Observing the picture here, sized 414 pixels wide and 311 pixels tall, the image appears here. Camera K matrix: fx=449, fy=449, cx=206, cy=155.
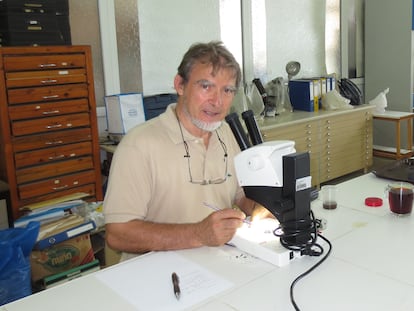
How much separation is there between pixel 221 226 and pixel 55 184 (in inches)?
70.7

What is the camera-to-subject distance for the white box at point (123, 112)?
10.3 ft

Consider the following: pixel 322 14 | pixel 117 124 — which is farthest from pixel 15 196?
pixel 322 14

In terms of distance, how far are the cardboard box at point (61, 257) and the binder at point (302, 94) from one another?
8.82 ft

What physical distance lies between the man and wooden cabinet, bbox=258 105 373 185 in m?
1.98

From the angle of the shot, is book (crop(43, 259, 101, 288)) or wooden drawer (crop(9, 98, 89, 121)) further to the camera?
wooden drawer (crop(9, 98, 89, 121))

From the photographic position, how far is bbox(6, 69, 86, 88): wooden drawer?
2566 millimetres

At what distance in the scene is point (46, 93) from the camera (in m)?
2.70

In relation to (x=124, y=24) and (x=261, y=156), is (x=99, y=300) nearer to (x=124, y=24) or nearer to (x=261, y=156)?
(x=261, y=156)

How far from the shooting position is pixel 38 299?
1163 mm

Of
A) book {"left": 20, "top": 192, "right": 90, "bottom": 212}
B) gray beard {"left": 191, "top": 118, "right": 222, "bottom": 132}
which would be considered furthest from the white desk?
book {"left": 20, "top": 192, "right": 90, "bottom": 212}

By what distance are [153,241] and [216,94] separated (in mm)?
565

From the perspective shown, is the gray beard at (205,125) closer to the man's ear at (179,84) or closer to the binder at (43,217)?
the man's ear at (179,84)

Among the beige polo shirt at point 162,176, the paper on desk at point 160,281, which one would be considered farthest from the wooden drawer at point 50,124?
the paper on desk at point 160,281

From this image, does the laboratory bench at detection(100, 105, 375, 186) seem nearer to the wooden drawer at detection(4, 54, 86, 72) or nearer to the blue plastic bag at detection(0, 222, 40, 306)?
the wooden drawer at detection(4, 54, 86, 72)
